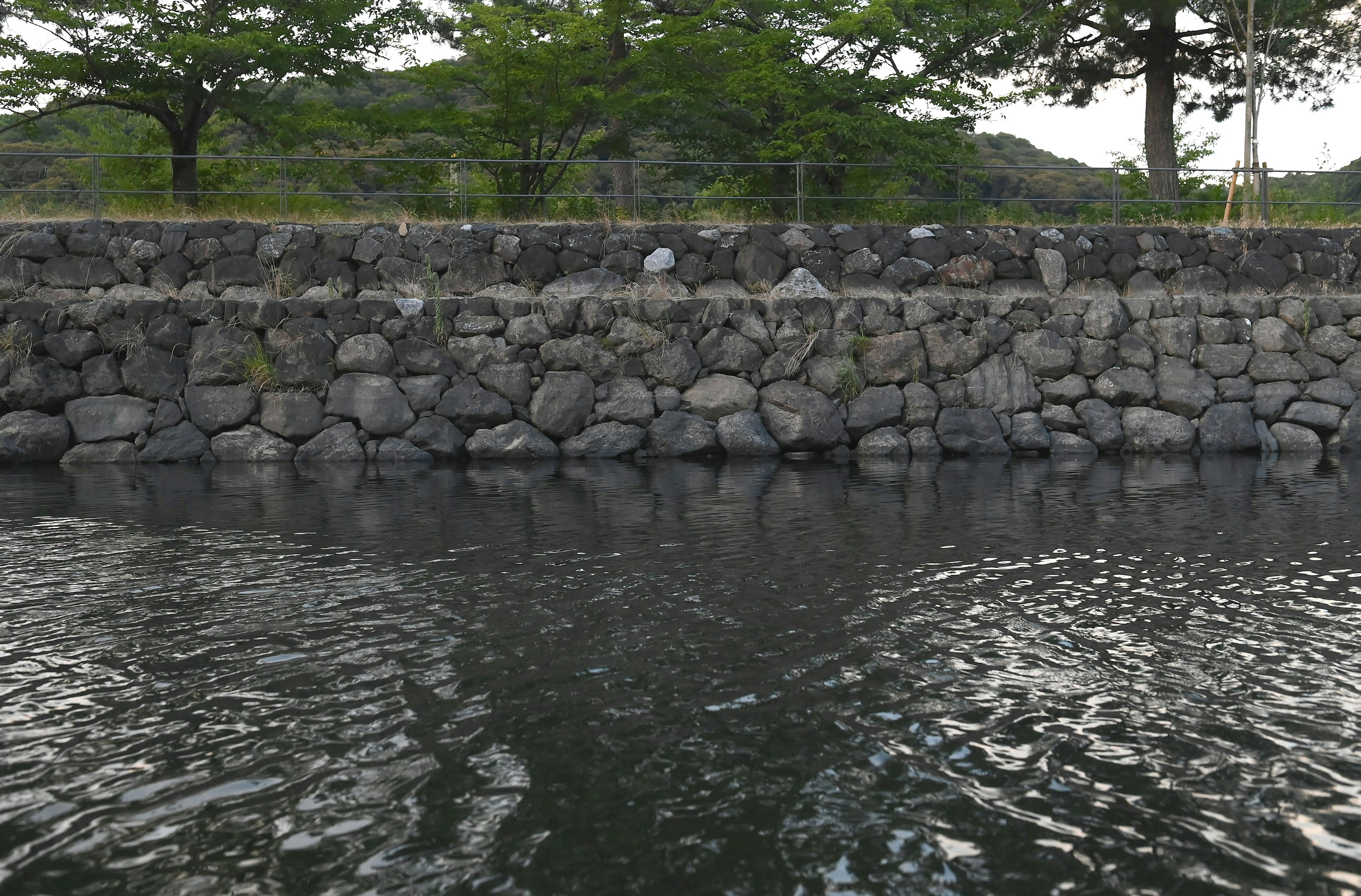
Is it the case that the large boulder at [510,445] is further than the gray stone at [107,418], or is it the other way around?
the large boulder at [510,445]

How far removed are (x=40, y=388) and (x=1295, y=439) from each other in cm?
1650

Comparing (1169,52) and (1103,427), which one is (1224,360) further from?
(1169,52)

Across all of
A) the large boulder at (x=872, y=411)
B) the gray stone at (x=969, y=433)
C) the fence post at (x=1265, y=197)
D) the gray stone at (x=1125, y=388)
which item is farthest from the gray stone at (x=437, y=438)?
the fence post at (x=1265, y=197)

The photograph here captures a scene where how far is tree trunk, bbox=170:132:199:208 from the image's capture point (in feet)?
64.5

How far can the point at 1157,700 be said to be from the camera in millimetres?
4863

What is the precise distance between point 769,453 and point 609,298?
3088mm

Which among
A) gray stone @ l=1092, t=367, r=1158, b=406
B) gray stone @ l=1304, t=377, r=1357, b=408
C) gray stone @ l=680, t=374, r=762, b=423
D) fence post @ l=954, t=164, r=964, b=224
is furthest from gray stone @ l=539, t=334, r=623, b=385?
gray stone @ l=1304, t=377, r=1357, b=408

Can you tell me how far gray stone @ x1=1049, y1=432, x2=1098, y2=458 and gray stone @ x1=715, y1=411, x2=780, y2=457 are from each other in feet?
12.3

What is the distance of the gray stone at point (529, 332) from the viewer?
16.1m

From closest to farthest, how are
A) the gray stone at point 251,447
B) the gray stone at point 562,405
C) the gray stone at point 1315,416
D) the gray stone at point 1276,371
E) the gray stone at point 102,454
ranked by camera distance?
the gray stone at point 102,454
the gray stone at point 251,447
the gray stone at point 562,405
the gray stone at point 1315,416
the gray stone at point 1276,371

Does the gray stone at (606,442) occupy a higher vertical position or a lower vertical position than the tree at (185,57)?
lower

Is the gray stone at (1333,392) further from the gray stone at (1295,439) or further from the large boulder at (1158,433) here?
the large boulder at (1158,433)

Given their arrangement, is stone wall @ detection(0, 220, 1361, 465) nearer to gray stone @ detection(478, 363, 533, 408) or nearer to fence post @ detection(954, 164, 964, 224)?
gray stone @ detection(478, 363, 533, 408)

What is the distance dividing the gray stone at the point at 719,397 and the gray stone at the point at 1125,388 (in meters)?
2.99
